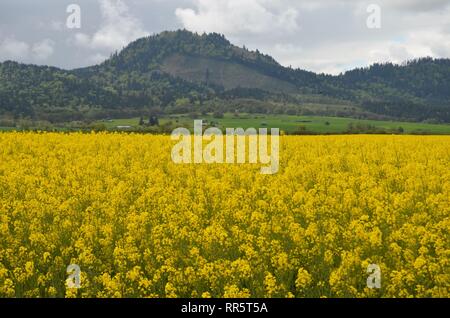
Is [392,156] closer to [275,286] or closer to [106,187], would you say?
[106,187]

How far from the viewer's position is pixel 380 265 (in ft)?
23.4

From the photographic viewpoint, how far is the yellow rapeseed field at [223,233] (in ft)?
23.1

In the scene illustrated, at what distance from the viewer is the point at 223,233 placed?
8.16 meters

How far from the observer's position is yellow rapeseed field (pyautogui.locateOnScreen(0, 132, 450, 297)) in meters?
7.03

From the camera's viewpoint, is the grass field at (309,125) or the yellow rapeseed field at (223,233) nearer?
the yellow rapeseed field at (223,233)

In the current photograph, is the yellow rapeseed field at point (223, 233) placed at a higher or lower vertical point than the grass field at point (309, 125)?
lower

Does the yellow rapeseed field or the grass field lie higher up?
the grass field

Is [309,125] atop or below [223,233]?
atop

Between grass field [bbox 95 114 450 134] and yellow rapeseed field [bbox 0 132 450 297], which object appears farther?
grass field [bbox 95 114 450 134]

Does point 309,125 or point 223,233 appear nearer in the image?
point 223,233
